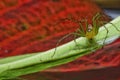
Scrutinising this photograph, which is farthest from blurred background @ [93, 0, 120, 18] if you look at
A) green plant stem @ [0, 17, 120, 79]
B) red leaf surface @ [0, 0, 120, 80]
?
green plant stem @ [0, 17, 120, 79]

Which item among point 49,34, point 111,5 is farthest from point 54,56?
point 111,5

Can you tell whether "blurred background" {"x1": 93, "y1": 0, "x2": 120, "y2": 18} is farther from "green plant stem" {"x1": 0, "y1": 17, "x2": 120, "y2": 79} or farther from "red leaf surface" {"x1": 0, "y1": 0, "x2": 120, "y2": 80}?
"green plant stem" {"x1": 0, "y1": 17, "x2": 120, "y2": 79}

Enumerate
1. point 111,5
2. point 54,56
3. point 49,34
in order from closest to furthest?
point 54,56
point 49,34
point 111,5

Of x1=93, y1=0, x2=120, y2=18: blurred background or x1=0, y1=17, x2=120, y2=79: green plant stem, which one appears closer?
x1=0, y1=17, x2=120, y2=79: green plant stem

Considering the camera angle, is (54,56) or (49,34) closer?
(54,56)

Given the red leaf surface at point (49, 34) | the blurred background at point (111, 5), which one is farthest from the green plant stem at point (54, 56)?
the blurred background at point (111, 5)

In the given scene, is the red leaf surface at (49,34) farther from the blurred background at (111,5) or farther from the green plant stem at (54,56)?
the blurred background at (111,5)

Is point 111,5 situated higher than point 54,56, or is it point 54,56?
point 111,5

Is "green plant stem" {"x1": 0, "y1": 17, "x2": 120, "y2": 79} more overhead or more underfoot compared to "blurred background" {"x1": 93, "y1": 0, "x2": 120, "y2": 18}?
more underfoot

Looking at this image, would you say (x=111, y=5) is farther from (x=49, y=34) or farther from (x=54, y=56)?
(x=54, y=56)
